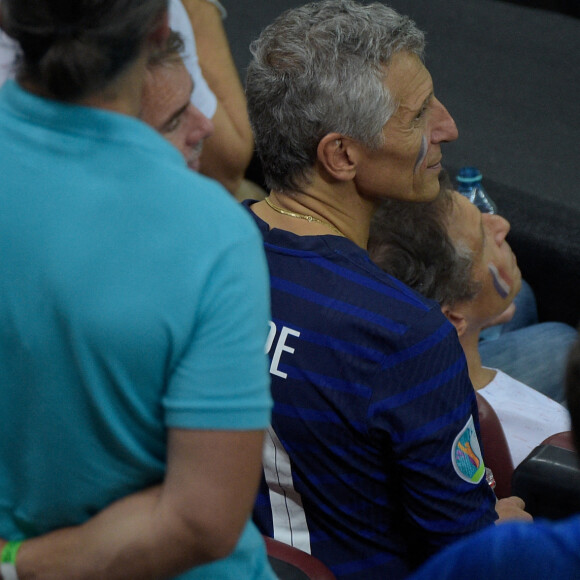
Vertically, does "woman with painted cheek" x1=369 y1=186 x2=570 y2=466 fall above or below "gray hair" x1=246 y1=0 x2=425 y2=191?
below

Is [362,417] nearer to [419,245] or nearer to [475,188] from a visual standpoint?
[419,245]

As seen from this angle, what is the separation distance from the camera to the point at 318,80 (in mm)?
1302

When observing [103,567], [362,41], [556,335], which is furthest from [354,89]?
[556,335]

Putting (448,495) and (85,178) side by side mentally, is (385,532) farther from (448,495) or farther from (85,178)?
(85,178)

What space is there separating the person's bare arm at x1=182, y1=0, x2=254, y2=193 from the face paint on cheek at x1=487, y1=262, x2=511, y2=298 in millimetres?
829

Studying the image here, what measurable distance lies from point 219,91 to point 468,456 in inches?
21.9

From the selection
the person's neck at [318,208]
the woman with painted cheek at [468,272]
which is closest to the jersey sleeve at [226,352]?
the person's neck at [318,208]

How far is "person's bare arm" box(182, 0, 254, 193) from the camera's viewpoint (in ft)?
3.53

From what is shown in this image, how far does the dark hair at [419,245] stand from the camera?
5.31 ft

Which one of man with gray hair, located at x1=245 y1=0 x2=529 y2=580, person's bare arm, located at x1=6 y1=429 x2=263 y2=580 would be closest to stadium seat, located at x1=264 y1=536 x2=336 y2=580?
man with gray hair, located at x1=245 y1=0 x2=529 y2=580

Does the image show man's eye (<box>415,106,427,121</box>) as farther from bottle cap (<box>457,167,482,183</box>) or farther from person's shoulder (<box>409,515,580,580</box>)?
bottle cap (<box>457,167,482,183</box>)

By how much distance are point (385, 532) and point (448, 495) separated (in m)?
0.12

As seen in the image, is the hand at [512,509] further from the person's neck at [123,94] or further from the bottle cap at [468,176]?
the bottle cap at [468,176]

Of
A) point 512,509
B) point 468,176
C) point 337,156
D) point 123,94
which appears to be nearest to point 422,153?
point 337,156
